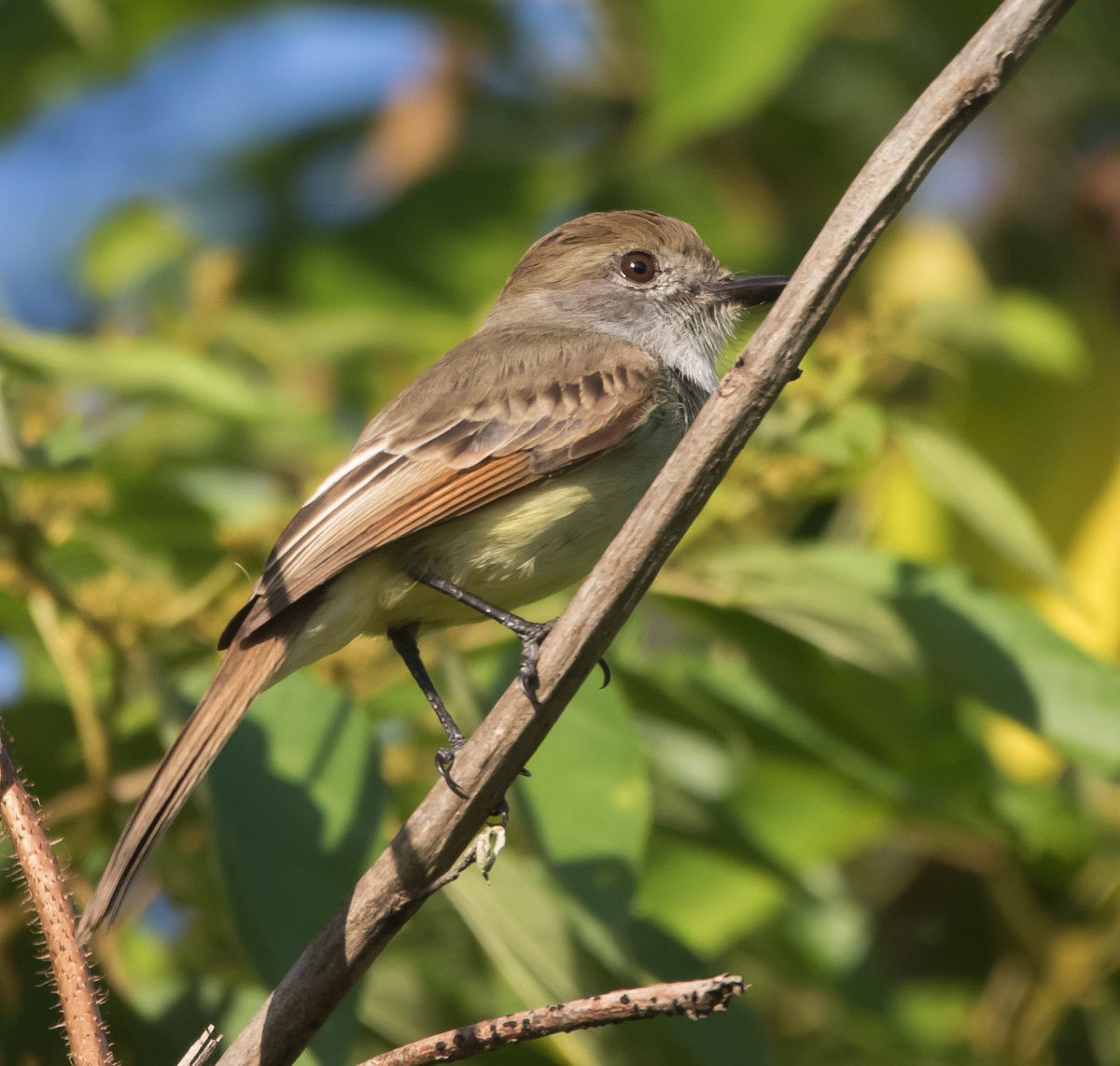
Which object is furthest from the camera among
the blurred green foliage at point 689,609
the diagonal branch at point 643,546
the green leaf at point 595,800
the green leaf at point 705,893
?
the green leaf at point 705,893

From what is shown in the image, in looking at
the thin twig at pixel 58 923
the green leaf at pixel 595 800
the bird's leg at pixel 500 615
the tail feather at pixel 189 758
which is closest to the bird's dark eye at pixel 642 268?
the bird's leg at pixel 500 615

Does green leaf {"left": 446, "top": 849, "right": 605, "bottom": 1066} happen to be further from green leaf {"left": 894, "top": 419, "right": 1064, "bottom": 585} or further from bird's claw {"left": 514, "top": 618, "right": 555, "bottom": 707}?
green leaf {"left": 894, "top": 419, "right": 1064, "bottom": 585}

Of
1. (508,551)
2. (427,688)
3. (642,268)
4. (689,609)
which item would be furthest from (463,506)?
(642,268)

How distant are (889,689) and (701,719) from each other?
1.45 ft

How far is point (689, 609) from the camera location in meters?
3.69

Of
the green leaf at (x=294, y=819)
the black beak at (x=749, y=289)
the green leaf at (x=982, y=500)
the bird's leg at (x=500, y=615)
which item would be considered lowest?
the green leaf at (x=294, y=819)

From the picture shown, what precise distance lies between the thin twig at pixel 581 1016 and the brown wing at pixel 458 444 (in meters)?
1.32

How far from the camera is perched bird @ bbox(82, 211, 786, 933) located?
3326 mm

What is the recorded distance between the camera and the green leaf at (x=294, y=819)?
9.40ft

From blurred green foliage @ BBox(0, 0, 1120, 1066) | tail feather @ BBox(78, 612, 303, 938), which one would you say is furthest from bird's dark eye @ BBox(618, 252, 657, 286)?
tail feather @ BBox(78, 612, 303, 938)

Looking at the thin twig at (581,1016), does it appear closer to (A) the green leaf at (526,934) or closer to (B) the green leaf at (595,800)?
(B) the green leaf at (595,800)

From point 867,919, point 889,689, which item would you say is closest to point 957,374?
point 889,689

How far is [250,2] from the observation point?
576 cm

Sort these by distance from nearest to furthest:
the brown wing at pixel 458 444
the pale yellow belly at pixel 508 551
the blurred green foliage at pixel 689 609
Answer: the blurred green foliage at pixel 689 609 < the brown wing at pixel 458 444 < the pale yellow belly at pixel 508 551
